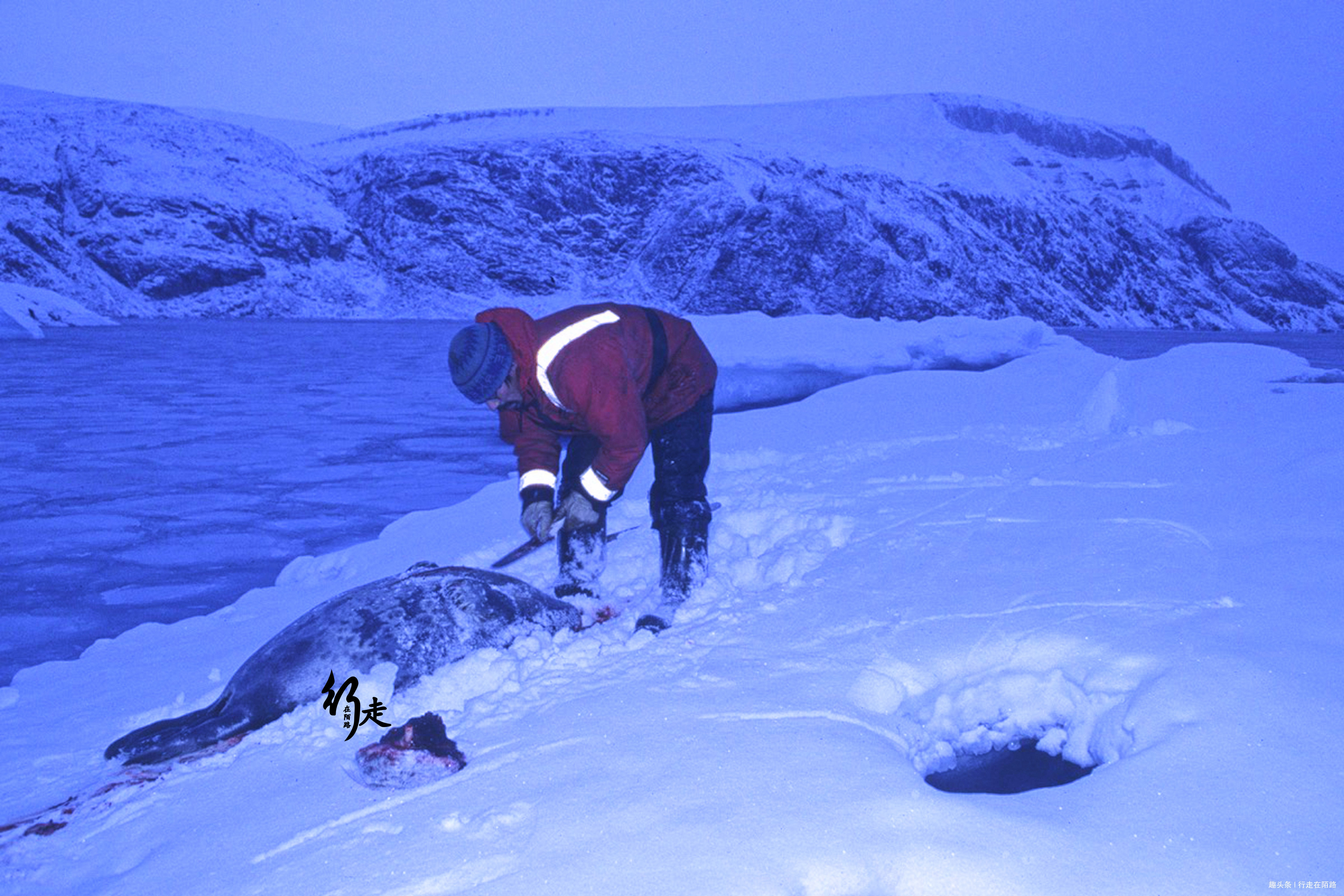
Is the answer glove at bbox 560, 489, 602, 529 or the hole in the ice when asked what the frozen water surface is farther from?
the hole in the ice

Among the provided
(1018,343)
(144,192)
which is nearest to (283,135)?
(144,192)

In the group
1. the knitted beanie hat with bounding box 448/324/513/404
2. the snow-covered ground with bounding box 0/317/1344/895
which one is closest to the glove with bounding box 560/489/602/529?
the snow-covered ground with bounding box 0/317/1344/895

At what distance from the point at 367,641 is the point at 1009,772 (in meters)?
1.51

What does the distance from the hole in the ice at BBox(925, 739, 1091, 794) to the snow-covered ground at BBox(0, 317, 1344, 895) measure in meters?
0.02

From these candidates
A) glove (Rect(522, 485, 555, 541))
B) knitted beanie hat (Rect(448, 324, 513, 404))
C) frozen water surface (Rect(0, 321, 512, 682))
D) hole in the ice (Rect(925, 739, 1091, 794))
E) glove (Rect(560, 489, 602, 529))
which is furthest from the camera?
frozen water surface (Rect(0, 321, 512, 682))

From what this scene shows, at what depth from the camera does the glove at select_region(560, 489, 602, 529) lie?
2709mm

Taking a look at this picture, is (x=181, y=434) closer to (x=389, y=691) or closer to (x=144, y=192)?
(x=389, y=691)

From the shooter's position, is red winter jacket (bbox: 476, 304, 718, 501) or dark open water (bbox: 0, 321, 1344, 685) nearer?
red winter jacket (bbox: 476, 304, 718, 501)

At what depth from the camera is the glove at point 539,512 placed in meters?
2.83

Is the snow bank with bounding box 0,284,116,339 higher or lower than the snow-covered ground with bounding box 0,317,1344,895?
higher

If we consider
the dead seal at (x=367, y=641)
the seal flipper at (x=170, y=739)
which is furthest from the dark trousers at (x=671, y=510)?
the seal flipper at (x=170, y=739)

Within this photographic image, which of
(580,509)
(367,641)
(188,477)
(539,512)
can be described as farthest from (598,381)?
(188,477)
